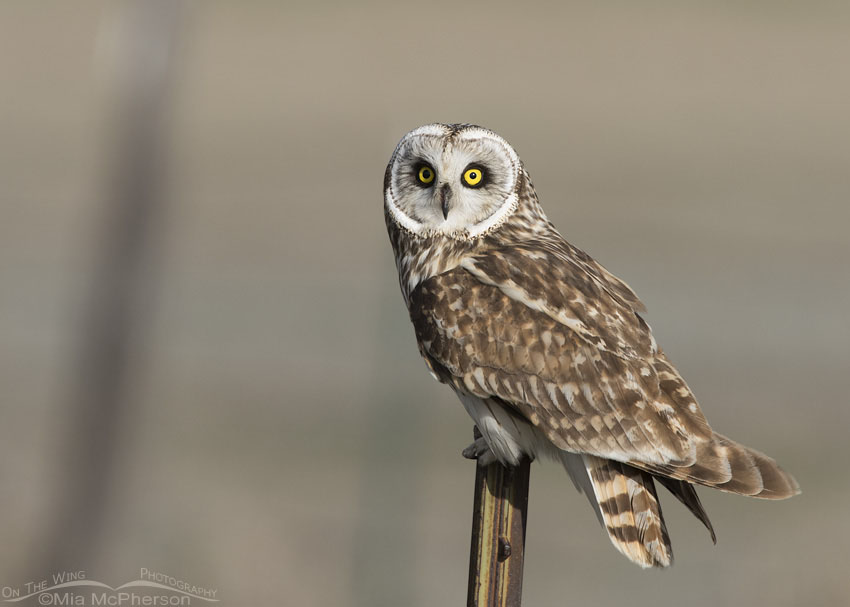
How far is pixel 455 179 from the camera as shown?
5.00 m

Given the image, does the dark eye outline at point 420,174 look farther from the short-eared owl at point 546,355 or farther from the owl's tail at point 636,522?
the owl's tail at point 636,522

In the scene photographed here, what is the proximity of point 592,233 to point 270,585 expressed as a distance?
1154 cm

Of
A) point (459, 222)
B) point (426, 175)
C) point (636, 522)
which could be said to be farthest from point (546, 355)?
point (426, 175)

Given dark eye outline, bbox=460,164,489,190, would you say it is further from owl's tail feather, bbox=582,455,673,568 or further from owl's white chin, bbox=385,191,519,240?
owl's tail feather, bbox=582,455,673,568

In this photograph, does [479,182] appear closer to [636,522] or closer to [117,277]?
[117,277]

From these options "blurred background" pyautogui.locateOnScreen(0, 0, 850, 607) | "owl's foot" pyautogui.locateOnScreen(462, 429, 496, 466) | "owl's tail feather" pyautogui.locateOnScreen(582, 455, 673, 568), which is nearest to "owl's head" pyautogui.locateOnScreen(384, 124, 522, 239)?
"owl's foot" pyautogui.locateOnScreen(462, 429, 496, 466)

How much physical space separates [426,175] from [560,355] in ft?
3.53

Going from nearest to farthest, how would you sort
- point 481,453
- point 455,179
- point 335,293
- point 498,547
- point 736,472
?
point 498,547 → point 736,472 → point 481,453 → point 455,179 → point 335,293

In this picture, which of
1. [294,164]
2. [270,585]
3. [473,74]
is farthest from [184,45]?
[473,74]

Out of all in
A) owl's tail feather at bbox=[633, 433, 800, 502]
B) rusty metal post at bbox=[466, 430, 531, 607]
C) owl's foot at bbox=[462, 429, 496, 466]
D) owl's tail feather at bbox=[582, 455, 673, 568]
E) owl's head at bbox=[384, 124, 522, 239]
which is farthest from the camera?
owl's head at bbox=[384, 124, 522, 239]

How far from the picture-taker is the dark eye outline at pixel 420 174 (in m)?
5.07

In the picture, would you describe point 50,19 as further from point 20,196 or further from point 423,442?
A: point 423,442

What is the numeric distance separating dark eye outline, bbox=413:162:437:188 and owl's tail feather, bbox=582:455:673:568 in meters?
1.50

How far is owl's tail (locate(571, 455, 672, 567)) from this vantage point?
13.4 feet
